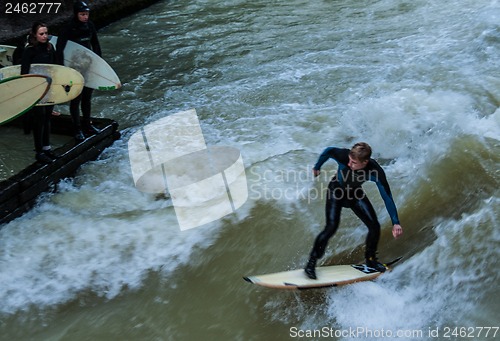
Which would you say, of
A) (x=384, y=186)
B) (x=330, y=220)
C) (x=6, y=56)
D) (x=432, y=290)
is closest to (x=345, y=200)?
(x=330, y=220)

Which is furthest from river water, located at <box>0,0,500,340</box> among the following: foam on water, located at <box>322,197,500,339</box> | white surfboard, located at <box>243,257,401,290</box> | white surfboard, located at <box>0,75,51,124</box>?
white surfboard, located at <box>0,75,51,124</box>

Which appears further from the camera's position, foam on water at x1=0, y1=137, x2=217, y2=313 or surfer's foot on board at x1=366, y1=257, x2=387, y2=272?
foam on water at x1=0, y1=137, x2=217, y2=313

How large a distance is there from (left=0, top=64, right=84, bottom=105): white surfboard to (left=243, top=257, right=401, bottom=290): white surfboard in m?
3.13

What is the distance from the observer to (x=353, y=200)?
448cm

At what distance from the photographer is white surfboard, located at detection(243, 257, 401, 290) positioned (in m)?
4.43

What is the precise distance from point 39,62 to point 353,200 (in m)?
3.62

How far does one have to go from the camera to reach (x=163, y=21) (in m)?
12.7

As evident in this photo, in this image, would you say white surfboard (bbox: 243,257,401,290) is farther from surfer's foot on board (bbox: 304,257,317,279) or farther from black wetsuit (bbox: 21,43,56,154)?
black wetsuit (bbox: 21,43,56,154)

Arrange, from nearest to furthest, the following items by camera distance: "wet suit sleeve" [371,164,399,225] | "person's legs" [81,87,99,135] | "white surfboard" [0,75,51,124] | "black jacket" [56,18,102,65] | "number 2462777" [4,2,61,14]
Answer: "wet suit sleeve" [371,164,399,225] → "white surfboard" [0,75,51,124] → "black jacket" [56,18,102,65] → "person's legs" [81,87,99,135] → "number 2462777" [4,2,61,14]

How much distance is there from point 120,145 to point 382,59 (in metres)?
4.68

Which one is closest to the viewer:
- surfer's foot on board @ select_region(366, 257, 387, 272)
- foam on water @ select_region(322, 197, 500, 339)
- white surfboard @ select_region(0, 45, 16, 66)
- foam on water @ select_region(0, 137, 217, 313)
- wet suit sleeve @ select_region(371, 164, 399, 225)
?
wet suit sleeve @ select_region(371, 164, 399, 225)

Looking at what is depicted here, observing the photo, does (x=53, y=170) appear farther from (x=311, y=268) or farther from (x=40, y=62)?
(x=311, y=268)

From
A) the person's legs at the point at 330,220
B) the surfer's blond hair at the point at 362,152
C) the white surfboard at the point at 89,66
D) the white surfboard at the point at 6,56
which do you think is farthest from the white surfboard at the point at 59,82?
the surfer's blond hair at the point at 362,152

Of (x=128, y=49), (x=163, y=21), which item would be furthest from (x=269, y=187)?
(x=163, y=21)
